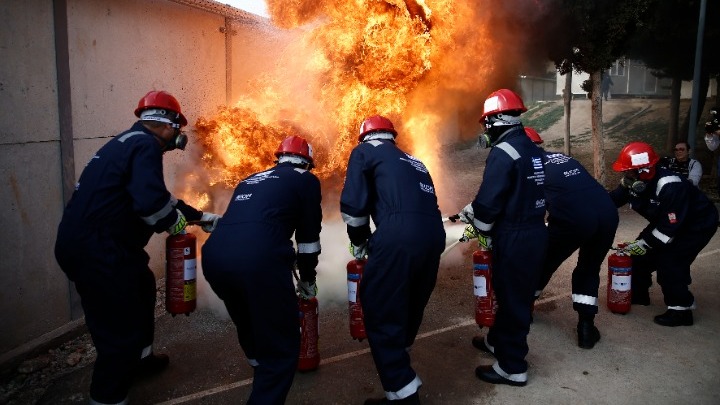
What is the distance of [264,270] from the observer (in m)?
3.12

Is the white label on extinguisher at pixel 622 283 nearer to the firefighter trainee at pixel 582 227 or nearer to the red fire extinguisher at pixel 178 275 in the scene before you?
the firefighter trainee at pixel 582 227

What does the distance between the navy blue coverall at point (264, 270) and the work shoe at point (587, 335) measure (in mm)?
2892

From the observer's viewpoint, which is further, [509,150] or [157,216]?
[509,150]

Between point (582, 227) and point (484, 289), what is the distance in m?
1.28

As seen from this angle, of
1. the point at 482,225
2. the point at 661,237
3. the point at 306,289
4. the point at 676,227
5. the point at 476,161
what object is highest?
the point at 476,161

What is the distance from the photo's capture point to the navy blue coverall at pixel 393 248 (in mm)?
3354

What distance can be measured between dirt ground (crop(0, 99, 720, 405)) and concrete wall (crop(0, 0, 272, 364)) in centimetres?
17

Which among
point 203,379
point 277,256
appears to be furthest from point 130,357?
point 277,256

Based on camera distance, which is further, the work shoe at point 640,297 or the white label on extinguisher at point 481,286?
the work shoe at point 640,297

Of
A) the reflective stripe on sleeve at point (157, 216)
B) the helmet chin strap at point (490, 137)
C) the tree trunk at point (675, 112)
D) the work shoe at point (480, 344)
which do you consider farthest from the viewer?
the tree trunk at point (675, 112)

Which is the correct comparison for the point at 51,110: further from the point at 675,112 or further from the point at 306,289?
the point at 675,112

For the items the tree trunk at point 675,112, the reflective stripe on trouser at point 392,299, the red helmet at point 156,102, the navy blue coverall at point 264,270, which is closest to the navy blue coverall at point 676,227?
the reflective stripe on trouser at point 392,299

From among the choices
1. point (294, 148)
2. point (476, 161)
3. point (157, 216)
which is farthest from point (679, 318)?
point (476, 161)

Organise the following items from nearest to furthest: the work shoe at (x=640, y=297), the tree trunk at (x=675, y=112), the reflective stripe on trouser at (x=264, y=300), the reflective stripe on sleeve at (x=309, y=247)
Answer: the reflective stripe on trouser at (x=264, y=300), the reflective stripe on sleeve at (x=309, y=247), the work shoe at (x=640, y=297), the tree trunk at (x=675, y=112)
